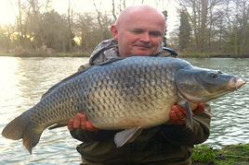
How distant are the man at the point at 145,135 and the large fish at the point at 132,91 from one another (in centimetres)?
24

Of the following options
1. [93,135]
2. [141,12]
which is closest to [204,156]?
[93,135]

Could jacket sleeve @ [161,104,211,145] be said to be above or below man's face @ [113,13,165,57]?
below

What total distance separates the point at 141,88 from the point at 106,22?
53469 mm

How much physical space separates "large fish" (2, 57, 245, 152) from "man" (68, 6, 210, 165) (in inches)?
9.5

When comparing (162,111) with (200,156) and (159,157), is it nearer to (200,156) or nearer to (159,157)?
(159,157)

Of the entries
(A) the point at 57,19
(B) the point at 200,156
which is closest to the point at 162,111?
(B) the point at 200,156

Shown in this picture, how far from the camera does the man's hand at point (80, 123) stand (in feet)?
10.2

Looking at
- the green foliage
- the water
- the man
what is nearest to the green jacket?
the man

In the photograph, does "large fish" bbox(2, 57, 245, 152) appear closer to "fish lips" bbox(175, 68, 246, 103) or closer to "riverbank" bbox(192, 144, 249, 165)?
"fish lips" bbox(175, 68, 246, 103)

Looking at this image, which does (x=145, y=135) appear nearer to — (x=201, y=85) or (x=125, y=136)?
(x=125, y=136)

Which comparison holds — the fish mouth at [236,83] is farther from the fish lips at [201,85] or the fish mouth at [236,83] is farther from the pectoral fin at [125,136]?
the pectoral fin at [125,136]

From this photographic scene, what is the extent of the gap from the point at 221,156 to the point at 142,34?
9.79ft

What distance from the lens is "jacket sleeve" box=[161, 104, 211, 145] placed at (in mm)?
3223

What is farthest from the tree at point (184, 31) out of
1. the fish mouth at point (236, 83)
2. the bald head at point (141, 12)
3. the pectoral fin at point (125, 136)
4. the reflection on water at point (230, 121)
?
the fish mouth at point (236, 83)
